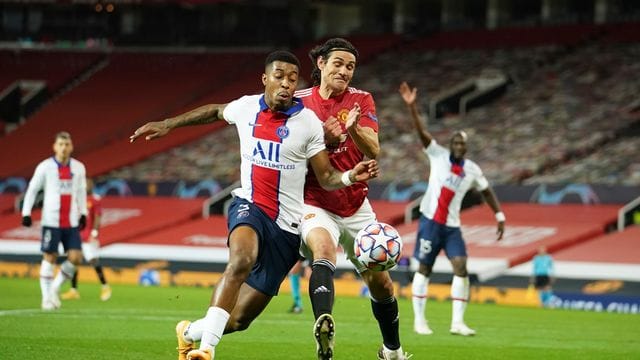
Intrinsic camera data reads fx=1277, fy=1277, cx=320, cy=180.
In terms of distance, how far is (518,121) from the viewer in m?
39.0

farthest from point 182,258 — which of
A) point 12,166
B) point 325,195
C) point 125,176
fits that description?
point 325,195

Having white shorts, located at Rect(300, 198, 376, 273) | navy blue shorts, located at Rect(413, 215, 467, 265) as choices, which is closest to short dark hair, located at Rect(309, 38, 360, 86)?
white shorts, located at Rect(300, 198, 376, 273)

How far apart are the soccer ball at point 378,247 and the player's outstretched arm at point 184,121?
1.60 meters

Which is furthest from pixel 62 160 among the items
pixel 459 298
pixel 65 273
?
pixel 459 298

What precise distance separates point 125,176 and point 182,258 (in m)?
10.6

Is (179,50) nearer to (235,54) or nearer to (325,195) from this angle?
(235,54)

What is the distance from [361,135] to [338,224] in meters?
1.00

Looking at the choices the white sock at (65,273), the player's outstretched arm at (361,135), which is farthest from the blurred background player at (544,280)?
the player's outstretched arm at (361,135)

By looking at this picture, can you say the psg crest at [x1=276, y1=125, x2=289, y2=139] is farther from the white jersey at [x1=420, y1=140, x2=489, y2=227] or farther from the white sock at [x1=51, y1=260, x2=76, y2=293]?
the white sock at [x1=51, y1=260, x2=76, y2=293]

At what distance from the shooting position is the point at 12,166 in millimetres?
Answer: 44938

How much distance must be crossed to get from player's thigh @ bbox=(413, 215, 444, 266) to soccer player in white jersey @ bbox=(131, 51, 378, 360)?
24.2 ft

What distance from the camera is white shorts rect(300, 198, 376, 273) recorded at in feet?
35.7

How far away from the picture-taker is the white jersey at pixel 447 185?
17.9 metres

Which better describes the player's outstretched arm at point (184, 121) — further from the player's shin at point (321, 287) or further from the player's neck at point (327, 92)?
the player's shin at point (321, 287)
